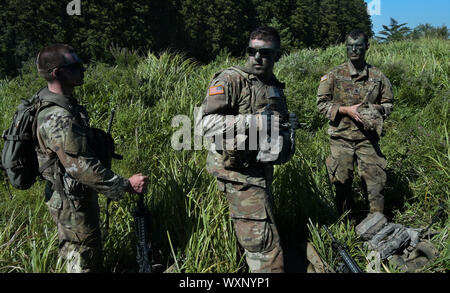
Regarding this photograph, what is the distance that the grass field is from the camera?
259 centimetres

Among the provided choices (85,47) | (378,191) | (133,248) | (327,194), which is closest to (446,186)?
(378,191)

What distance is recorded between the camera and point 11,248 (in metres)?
2.40

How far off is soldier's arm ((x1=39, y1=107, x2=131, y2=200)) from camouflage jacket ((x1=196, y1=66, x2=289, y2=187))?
706mm

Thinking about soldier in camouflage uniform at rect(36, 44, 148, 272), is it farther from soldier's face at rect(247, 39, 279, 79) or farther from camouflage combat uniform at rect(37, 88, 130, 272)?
soldier's face at rect(247, 39, 279, 79)

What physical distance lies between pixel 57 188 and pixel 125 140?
2843mm

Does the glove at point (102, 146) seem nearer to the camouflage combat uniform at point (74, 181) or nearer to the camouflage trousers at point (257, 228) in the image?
the camouflage combat uniform at point (74, 181)

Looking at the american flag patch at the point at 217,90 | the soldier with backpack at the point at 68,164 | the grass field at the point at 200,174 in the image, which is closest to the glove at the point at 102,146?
the soldier with backpack at the point at 68,164

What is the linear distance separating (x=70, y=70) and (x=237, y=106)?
1.08m

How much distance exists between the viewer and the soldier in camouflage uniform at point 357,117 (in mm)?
3373

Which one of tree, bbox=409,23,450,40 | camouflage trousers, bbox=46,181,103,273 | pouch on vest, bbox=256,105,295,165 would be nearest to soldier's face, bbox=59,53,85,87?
camouflage trousers, bbox=46,181,103,273

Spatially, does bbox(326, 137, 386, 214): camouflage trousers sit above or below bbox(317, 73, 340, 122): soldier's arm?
below

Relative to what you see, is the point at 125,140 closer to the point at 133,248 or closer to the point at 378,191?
the point at 133,248

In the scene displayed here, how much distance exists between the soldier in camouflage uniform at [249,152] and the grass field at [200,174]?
0.35 metres

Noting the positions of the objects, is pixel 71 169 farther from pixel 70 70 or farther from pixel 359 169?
pixel 359 169
